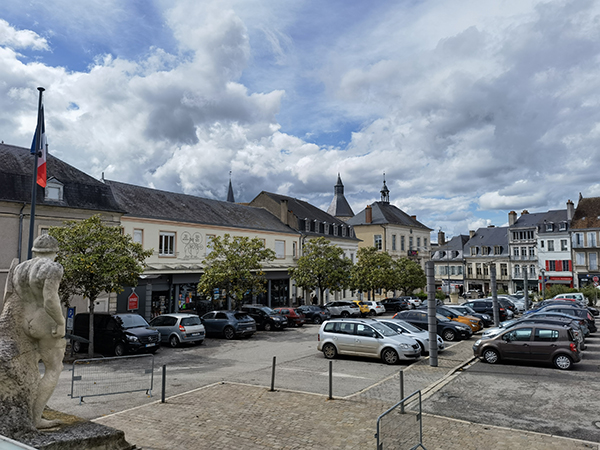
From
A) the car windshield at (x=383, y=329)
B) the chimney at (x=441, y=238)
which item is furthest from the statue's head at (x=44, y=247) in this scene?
the chimney at (x=441, y=238)

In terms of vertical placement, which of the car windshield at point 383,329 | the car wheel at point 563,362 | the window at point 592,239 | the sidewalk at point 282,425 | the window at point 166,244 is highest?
the window at point 592,239

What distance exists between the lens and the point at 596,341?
1948 centimetres

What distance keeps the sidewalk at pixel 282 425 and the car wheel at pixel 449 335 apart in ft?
33.2

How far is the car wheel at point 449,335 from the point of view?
2067 centimetres

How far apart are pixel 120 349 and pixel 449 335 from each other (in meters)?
14.4

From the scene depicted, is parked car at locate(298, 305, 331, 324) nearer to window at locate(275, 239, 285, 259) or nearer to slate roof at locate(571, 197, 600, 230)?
window at locate(275, 239, 285, 259)

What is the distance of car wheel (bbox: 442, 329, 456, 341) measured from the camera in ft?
67.8

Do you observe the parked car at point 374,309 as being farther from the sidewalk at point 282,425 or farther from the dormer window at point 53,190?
the sidewalk at point 282,425

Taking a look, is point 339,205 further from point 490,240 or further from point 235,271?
point 235,271

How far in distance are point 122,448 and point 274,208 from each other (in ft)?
122

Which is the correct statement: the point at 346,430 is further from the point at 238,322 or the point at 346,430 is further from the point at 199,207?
the point at 199,207

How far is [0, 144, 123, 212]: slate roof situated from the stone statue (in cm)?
1807

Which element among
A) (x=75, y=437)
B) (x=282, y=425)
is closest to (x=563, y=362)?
(x=282, y=425)

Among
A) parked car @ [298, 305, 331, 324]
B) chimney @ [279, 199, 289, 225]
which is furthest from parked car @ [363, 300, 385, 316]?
chimney @ [279, 199, 289, 225]
